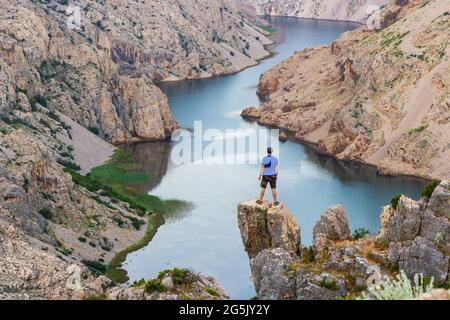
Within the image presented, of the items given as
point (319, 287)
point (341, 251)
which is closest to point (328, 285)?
point (319, 287)

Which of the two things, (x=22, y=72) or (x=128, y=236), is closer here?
(x=128, y=236)

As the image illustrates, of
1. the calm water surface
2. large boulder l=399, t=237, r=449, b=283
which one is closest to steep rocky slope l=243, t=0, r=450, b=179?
the calm water surface

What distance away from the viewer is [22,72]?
492 ft

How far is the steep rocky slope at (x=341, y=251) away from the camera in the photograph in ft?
128

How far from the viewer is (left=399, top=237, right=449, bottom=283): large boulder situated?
1678 inches

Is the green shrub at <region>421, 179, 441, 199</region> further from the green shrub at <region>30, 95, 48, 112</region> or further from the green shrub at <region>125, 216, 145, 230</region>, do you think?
the green shrub at <region>30, 95, 48, 112</region>

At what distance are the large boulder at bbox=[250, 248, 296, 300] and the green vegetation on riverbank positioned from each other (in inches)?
1811

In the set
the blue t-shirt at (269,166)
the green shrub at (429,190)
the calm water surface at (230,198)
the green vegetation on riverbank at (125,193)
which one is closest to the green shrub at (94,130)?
the calm water surface at (230,198)

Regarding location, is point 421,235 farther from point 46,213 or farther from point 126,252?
point 46,213

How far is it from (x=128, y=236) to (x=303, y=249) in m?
60.8

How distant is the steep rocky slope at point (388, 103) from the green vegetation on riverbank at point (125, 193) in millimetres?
41848

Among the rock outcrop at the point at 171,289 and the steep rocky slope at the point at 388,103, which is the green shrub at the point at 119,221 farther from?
the rock outcrop at the point at 171,289
